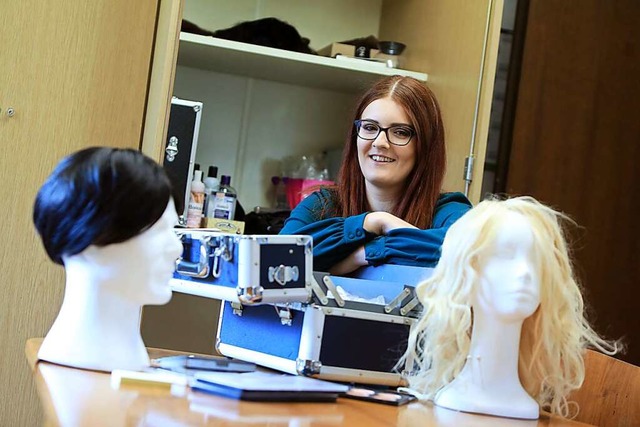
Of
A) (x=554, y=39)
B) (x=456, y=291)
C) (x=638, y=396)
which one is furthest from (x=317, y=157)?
(x=456, y=291)

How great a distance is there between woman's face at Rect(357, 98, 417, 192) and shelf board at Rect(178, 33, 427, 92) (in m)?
0.74

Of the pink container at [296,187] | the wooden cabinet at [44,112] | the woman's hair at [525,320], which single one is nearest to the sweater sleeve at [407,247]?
the woman's hair at [525,320]

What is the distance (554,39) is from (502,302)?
2.01 meters

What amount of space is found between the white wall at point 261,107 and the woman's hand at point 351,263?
4.26ft

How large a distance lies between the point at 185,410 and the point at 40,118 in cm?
158

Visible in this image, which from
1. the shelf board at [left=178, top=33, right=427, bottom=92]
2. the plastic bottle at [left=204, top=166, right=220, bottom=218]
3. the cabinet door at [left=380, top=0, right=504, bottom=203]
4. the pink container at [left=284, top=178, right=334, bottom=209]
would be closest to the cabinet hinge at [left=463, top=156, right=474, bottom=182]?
the cabinet door at [left=380, top=0, right=504, bottom=203]

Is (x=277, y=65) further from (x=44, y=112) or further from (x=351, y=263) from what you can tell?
(x=351, y=263)

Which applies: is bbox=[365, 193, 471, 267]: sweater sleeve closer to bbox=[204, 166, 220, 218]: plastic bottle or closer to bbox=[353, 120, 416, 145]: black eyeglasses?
bbox=[353, 120, 416, 145]: black eyeglasses

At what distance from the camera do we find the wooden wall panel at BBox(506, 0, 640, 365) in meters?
3.04

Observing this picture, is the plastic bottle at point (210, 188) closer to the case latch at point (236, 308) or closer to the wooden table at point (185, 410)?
the case latch at point (236, 308)

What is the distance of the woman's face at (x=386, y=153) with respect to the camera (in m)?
2.07

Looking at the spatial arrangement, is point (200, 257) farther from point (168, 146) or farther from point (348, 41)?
point (348, 41)

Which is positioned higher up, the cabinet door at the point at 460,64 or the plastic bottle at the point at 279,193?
the cabinet door at the point at 460,64

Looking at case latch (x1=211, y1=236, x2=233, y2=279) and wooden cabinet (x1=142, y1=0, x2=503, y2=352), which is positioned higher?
wooden cabinet (x1=142, y1=0, x2=503, y2=352)
